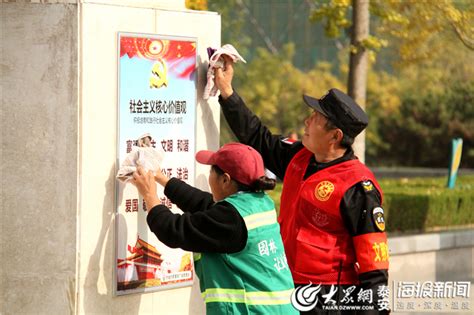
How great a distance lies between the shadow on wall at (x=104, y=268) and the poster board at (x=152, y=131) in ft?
0.10

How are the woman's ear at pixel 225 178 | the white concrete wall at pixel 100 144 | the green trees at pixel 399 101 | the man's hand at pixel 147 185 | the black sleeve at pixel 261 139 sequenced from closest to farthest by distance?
the woman's ear at pixel 225 178, the man's hand at pixel 147 185, the white concrete wall at pixel 100 144, the black sleeve at pixel 261 139, the green trees at pixel 399 101

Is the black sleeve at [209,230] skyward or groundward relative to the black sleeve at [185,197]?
groundward

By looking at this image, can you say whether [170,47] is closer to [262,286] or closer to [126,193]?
[126,193]

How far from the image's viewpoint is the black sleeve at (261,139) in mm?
5325

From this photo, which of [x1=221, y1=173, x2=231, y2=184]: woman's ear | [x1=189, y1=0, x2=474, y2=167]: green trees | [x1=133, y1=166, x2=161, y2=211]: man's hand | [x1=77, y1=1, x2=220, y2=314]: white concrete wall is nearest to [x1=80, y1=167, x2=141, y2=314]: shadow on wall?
[x1=77, y1=1, x2=220, y2=314]: white concrete wall

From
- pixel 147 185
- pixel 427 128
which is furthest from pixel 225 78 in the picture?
pixel 427 128

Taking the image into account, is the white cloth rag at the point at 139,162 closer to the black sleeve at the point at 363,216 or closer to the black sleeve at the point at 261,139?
the black sleeve at the point at 261,139

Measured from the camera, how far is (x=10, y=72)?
467cm

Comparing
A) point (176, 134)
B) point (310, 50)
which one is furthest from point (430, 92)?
point (176, 134)

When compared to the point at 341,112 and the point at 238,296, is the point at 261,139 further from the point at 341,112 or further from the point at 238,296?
the point at 238,296

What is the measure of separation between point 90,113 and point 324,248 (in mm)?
1256

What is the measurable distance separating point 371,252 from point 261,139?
101 cm

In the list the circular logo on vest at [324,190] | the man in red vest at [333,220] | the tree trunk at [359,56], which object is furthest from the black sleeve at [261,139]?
the tree trunk at [359,56]

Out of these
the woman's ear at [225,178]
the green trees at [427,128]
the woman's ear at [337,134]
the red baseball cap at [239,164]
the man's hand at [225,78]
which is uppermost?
the man's hand at [225,78]
